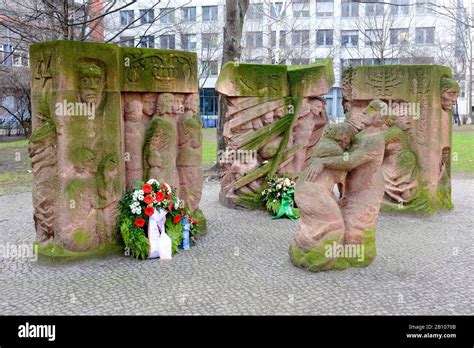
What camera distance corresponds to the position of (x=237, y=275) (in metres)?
7.28

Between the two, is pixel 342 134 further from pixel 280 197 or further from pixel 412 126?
pixel 412 126

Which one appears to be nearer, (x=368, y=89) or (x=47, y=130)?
(x=47, y=130)

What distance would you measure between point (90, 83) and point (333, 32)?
37016 millimetres

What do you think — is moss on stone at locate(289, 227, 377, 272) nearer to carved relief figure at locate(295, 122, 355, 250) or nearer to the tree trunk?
carved relief figure at locate(295, 122, 355, 250)

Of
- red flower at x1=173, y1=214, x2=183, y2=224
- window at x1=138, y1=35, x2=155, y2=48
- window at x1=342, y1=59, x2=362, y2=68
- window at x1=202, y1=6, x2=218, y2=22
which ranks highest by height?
window at x1=202, y1=6, x2=218, y2=22

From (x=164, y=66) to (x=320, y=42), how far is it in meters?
36.1

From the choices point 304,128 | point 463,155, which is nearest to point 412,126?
point 304,128

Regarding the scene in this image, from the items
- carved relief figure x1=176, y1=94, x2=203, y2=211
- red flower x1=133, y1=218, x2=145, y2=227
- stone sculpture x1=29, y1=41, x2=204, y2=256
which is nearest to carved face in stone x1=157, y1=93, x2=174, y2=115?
stone sculpture x1=29, y1=41, x2=204, y2=256

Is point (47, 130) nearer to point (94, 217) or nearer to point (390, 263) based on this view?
point (94, 217)

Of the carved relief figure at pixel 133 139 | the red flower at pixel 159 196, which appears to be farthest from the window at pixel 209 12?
the red flower at pixel 159 196

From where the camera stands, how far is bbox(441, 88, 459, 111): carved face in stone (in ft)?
35.8

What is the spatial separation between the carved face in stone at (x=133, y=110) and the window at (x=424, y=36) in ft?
125

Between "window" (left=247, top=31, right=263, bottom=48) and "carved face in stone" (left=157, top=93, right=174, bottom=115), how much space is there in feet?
100

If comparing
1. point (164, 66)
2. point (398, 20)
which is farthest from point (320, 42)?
point (164, 66)
